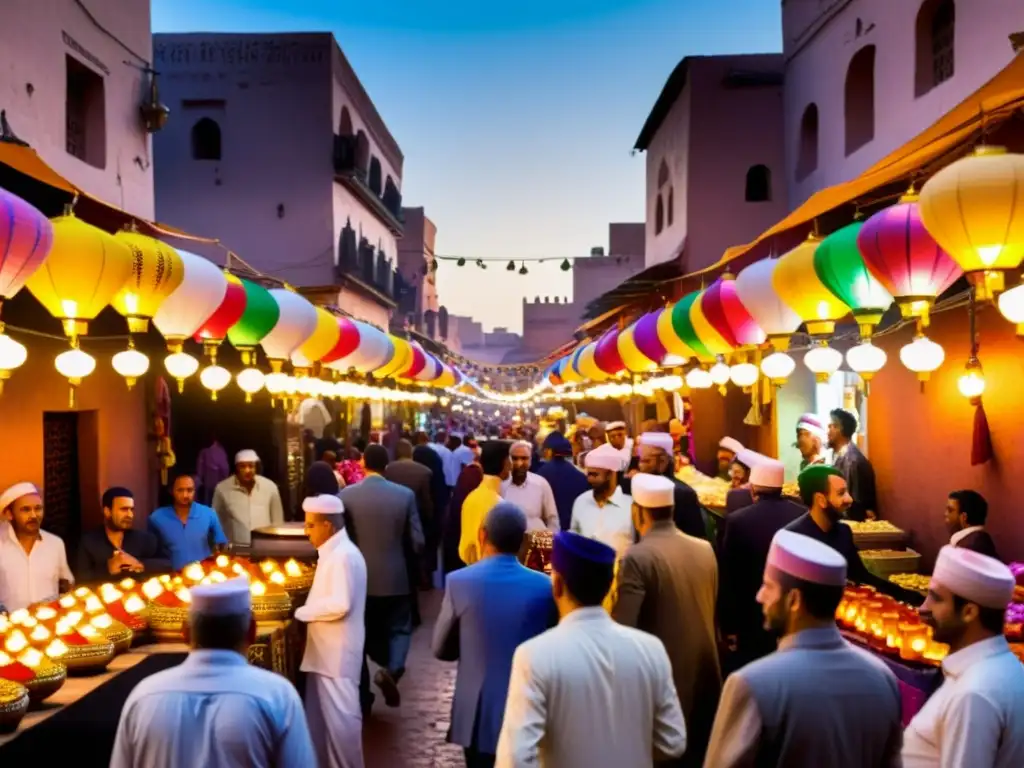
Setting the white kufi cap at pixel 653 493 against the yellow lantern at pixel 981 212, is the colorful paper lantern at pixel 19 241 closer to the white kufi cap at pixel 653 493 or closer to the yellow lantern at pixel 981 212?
the white kufi cap at pixel 653 493

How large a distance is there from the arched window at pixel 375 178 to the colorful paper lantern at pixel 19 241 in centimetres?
2528

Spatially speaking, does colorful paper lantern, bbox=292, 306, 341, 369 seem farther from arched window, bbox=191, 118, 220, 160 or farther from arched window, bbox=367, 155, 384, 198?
arched window, bbox=367, 155, 384, 198

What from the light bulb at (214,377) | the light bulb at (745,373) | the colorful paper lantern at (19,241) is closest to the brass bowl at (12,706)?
the colorful paper lantern at (19,241)

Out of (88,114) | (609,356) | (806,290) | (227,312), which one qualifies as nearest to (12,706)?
(227,312)

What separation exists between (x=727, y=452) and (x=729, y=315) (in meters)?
5.66

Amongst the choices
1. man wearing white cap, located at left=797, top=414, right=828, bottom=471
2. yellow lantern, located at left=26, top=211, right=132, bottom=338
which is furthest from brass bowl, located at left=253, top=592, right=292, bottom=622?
man wearing white cap, located at left=797, top=414, right=828, bottom=471

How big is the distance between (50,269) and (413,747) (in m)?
4.33

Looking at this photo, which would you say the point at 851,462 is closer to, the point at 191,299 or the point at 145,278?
the point at 191,299

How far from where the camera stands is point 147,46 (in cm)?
1407

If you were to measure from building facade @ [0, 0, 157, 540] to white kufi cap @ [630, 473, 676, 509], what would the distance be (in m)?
5.74

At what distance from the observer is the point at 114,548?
26.7ft

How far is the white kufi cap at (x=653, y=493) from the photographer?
576cm

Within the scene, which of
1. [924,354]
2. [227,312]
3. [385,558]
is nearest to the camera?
[924,354]

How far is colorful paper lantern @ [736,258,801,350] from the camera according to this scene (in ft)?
24.3
